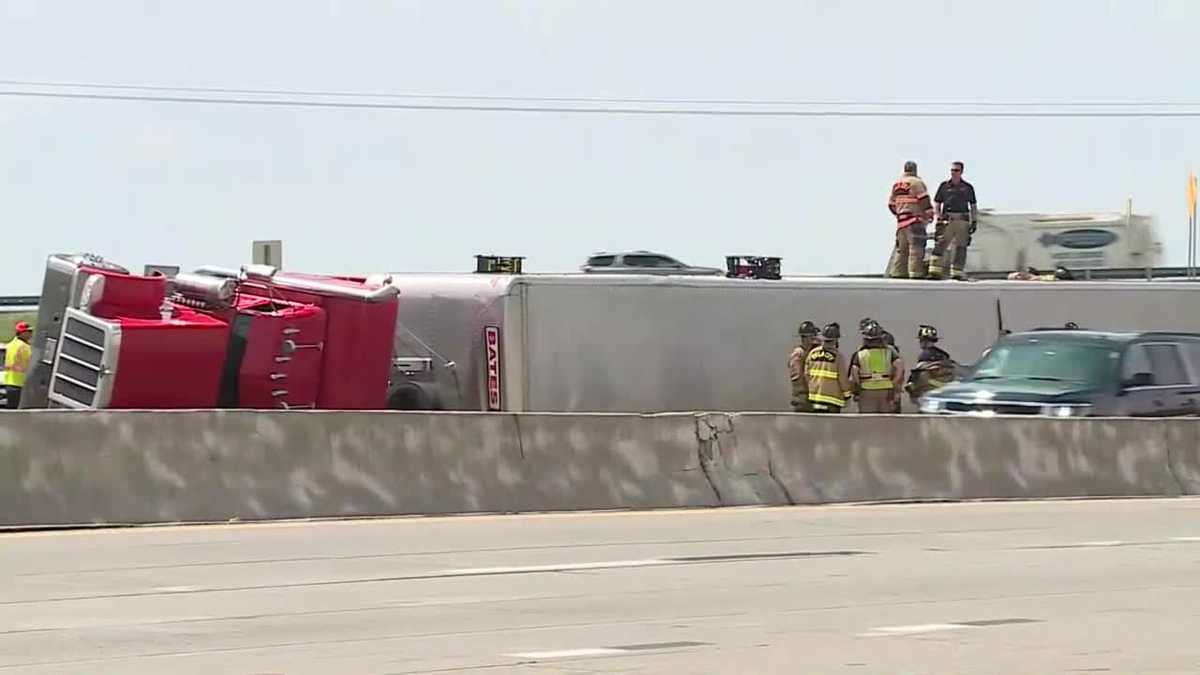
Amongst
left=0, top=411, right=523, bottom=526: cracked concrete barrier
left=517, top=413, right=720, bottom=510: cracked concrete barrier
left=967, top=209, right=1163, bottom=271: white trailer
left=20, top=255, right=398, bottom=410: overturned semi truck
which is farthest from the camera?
left=967, top=209, right=1163, bottom=271: white trailer

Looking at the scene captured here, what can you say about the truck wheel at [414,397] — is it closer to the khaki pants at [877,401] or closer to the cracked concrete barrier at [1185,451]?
the khaki pants at [877,401]

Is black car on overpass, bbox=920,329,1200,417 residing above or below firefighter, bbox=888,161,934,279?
below

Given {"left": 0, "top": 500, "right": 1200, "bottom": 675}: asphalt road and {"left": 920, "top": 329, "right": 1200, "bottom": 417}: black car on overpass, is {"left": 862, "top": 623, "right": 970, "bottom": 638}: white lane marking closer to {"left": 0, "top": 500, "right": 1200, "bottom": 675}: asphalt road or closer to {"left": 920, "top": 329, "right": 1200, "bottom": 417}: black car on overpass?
{"left": 0, "top": 500, "right": 1200, "bottom": 675}: asphalt road

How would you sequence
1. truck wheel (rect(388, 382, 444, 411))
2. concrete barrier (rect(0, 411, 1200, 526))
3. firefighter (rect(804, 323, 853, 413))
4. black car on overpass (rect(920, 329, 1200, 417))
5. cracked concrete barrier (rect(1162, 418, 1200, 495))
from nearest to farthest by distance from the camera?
1. concrete barrier (rect(0, 411, 1200, 526))
2. cracked concrete barrier (rect(1162, 418, 1200, 495))
3. black car on overpass (rect(920, 329, 1200, 417))
4. firefighter (rect(804, 323, 853, 413))
5. truck wheel (rect(388, 382, 444, 411))

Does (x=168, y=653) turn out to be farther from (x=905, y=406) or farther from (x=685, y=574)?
(x=905, y=406)

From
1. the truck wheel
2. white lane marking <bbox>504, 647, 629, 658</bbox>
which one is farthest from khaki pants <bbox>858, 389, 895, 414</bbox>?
white lane marking <bbox>504, 647, 629, 658</bbox>

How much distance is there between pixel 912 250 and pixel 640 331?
5491 mm

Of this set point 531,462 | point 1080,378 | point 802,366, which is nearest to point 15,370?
point 802,366

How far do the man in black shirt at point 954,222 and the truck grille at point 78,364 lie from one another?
11.7 meters

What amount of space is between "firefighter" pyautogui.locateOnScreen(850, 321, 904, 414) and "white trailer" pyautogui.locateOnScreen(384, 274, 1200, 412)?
231cm

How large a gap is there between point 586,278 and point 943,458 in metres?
6.50

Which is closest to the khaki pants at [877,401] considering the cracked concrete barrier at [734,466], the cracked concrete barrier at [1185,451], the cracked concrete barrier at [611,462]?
the cracked concrete barrier at [1185,451]

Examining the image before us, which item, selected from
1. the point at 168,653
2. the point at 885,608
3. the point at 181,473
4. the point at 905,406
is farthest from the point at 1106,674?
the point at 905,406

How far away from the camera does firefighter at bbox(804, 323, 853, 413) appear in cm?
2405
